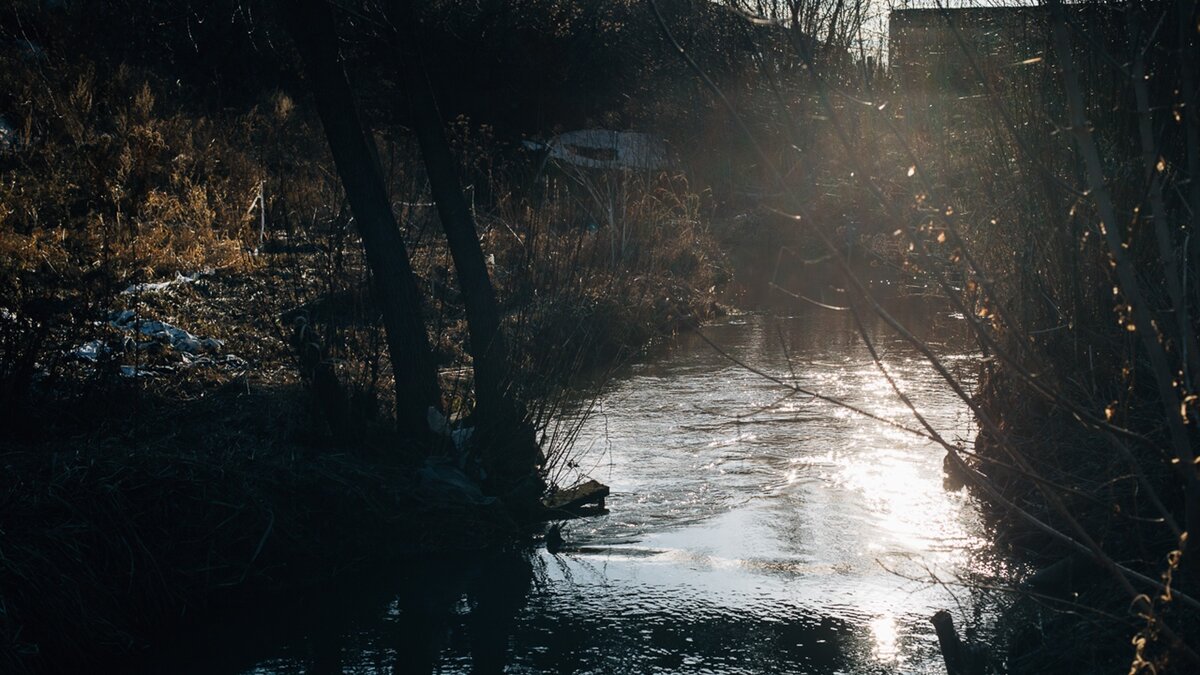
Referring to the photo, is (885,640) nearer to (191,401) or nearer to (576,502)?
(576,502)

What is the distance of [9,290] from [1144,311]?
741 centimetres

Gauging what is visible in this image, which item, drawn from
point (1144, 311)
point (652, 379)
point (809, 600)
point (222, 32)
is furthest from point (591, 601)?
point (222, 32)

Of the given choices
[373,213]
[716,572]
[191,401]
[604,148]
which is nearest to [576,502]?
[716,572]

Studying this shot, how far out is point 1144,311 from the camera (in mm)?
2941

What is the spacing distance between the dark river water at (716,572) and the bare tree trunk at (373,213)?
1.25 metres

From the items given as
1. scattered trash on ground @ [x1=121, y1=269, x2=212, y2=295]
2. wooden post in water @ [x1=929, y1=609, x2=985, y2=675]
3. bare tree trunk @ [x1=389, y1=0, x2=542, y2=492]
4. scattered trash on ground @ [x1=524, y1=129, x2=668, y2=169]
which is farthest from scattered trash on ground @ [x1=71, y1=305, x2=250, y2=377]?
scattered trash on ground @ [x1=524, y1=129, x2=668, y2=169]

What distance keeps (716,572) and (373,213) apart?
306 centimetres

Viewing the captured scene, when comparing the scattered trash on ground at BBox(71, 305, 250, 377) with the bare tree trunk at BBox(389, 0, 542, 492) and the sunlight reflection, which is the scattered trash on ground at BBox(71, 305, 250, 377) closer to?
the bare tree trunk at BBox(389, 0, 542, 492)

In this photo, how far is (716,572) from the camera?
6.86 m

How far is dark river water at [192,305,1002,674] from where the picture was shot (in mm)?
5832

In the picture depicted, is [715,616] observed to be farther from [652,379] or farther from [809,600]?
[652,379]

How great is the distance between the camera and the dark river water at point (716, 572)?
5832 mm

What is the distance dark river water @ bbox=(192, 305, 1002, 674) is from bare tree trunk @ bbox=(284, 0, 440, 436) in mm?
1245

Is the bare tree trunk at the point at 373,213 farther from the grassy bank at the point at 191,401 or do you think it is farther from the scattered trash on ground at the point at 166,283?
the scattered trash on ground at the point at 166,283
